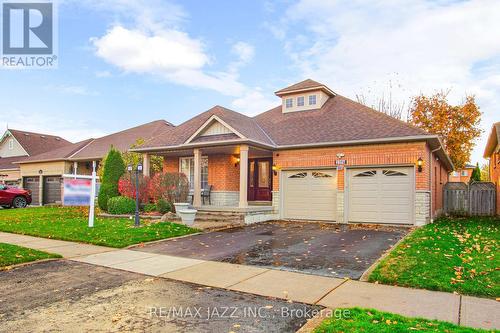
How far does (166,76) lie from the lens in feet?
68.8

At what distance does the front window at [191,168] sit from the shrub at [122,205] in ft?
11.0

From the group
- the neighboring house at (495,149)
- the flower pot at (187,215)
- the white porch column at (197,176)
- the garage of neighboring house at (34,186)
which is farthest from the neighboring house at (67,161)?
the neighboring house at (495,149)

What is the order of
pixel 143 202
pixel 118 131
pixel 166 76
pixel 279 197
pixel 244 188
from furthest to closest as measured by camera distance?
pixel 118 131 → pixel 166 76 → pixel 143 202 → pixel 279 197 → pixel 244 188

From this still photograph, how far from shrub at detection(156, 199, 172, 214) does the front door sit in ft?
15.6

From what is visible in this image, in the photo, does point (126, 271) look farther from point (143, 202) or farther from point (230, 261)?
point (143, 202)

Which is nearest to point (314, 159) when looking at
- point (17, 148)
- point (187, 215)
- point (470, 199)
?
point (187, 215)

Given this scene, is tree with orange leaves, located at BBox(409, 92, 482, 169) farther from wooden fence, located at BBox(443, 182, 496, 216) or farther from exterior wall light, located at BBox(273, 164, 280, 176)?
exterior wall light, located at BBox(273, 164, 280, 176)

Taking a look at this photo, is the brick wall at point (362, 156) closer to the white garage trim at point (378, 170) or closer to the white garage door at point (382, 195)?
the white garage trim at point (378, 170)

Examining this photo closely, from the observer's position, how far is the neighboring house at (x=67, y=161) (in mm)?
25250

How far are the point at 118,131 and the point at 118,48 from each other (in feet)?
37.9

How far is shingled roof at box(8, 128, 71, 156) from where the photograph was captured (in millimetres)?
31406

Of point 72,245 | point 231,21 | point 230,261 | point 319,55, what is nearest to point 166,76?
point 231,21

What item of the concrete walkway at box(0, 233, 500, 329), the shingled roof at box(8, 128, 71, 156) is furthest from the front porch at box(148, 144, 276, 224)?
the shingled roof at box(8, 128, 71, 156)

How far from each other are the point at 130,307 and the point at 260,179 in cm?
1426
